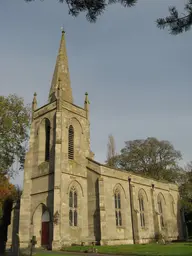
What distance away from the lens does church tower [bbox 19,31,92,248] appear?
90.7ft

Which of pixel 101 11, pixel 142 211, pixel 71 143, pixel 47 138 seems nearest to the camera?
pixel 101 11

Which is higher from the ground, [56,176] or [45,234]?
[56,176]

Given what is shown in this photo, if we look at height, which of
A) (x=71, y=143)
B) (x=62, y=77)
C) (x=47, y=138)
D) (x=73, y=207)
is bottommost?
(x=73, y=207)

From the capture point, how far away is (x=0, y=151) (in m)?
23.0

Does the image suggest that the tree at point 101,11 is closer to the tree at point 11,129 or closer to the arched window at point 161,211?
the tree at point 11,129

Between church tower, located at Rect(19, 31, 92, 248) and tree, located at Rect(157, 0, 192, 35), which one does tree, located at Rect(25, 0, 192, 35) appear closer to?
tree, located at Rect(157, 0, 192, 35)

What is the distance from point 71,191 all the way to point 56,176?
2.82 m

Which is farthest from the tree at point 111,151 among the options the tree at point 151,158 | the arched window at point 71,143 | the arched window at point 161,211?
the arched window at point 71,143

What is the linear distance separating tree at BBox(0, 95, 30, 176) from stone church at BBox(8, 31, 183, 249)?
542 cm

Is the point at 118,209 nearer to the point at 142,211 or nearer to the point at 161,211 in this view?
the point at 142,211

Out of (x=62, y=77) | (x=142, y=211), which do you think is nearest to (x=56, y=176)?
(x=62, y=77)

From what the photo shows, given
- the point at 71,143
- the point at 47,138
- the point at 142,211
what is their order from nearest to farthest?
1. the point at 71,143
2. the point at 47,138
3. the point at 142,211

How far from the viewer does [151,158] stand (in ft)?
188

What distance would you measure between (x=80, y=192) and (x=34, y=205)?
5383mm
